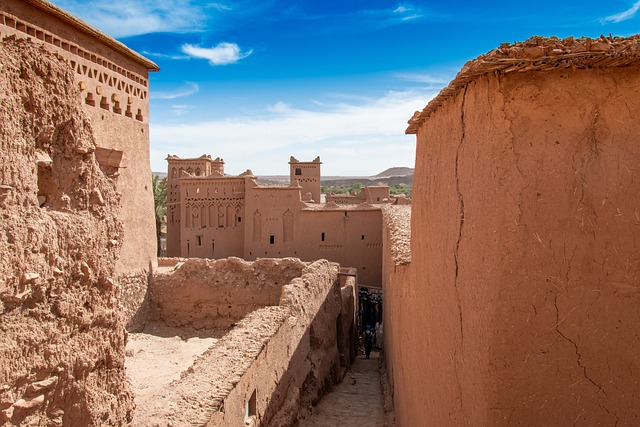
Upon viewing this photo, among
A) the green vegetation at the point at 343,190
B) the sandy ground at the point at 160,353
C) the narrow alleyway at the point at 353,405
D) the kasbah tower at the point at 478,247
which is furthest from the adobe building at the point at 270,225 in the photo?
the green vegetation at the point at 343,190

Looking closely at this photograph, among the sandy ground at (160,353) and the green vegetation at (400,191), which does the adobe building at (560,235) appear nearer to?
the sandy ground at (160,353)

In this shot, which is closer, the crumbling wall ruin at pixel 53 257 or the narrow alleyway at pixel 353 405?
the crumbling wall ruin at pixel 53 257

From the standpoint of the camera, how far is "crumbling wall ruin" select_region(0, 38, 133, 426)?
332 centimetres

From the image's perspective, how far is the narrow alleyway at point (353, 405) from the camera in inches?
358

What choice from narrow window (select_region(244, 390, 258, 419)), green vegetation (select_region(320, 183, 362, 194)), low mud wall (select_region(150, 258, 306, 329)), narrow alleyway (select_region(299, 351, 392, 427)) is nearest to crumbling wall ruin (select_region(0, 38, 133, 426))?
narrow window (select_region(244, 390, 258, 419))

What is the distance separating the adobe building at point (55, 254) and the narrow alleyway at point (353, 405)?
5153 mm

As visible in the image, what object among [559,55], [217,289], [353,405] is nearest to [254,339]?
[353,405]

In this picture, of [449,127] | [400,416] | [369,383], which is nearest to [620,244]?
[449,127]

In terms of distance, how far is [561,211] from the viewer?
11.2 ft

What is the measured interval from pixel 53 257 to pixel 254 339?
425 centimetres

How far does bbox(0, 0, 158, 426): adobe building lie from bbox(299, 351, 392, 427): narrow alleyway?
5.15m

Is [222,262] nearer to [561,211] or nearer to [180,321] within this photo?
[180,321]

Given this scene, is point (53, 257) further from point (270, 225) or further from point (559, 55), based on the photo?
point (270, 225)

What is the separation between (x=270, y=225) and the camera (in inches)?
863
